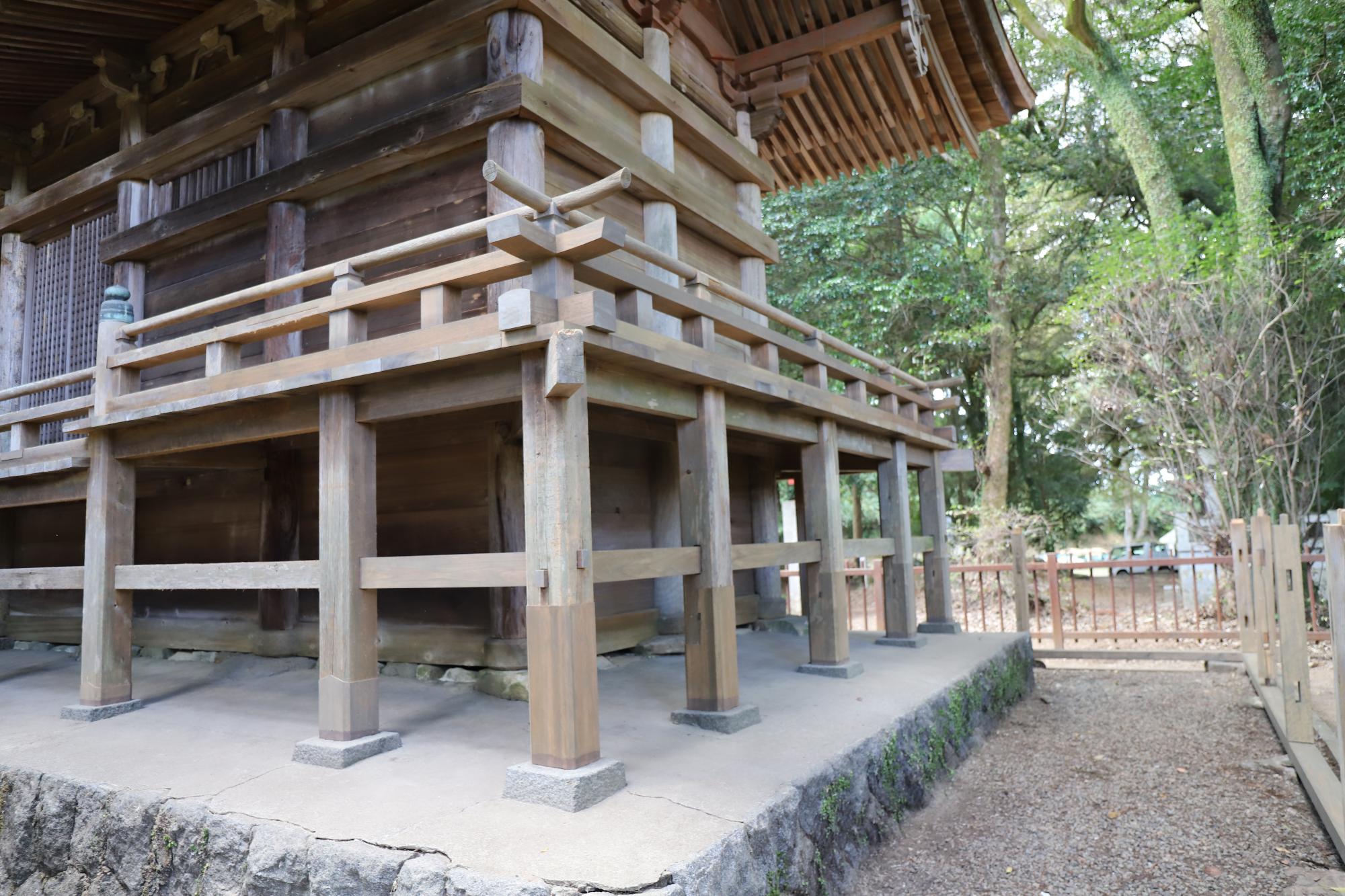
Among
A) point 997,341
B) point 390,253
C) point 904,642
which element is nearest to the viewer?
point 390,253

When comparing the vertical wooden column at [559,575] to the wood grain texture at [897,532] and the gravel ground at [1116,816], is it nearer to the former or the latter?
the gravel ground at [1116,816]

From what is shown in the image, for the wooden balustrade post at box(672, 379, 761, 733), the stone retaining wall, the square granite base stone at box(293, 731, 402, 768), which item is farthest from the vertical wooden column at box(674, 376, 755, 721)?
the square granite base stone at box(293, 731, 402, 768)

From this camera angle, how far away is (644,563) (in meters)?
4.09

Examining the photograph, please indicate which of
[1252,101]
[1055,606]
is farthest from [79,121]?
[1252,101]

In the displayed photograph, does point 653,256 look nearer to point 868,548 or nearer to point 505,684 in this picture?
point 505,684

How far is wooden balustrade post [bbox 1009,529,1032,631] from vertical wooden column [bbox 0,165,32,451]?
35.2ft

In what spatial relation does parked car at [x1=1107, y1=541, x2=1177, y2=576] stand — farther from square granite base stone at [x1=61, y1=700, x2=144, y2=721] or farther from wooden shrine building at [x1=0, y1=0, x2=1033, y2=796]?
A: square granite base stone at [x1=61, y1=700, x2=144, y2=721]

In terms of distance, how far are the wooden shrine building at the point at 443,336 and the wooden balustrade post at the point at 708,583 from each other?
0.02 m

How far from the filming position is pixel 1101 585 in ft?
64.0

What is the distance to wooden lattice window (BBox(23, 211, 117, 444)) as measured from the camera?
775 centimetres

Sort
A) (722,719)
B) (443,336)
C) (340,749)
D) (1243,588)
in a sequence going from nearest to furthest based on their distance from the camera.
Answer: (443,336) < (340,749) < (722,719) < (1243,588)

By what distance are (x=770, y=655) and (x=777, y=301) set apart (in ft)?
33.9

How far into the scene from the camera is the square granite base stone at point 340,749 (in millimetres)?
3969

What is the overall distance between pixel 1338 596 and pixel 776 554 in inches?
108
